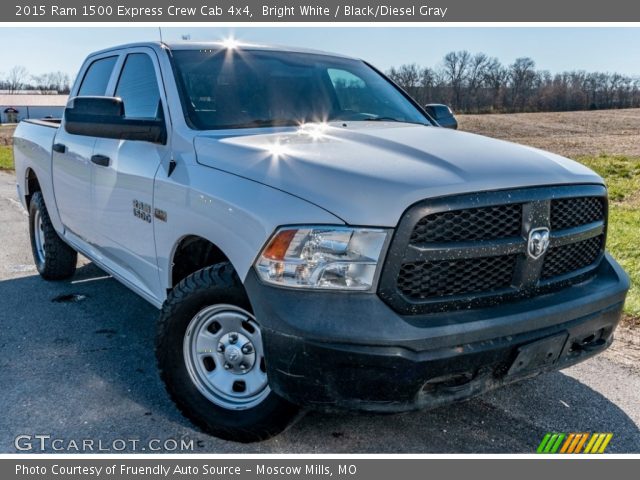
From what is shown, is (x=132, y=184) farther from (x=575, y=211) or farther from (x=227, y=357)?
(x=575, y=211)

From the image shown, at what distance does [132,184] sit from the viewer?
3828 mm

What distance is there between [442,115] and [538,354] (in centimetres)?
250

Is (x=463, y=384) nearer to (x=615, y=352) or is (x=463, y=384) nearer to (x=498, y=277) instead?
(x=498, y=277)

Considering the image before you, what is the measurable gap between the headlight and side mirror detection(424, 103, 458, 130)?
2.42 m

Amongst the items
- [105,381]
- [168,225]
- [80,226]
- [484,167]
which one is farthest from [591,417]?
[80,226]

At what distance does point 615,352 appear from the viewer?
4277 mm

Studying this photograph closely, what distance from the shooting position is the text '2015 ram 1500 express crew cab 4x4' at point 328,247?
2.54m

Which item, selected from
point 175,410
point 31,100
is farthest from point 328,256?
point 31,100

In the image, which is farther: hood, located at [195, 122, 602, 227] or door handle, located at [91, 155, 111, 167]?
door handle, located at [91, 155, 111, 167]

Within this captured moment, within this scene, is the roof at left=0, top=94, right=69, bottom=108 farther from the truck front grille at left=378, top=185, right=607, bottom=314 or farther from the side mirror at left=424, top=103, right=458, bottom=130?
the truck front grille at left=378, top=185, right=607, bottom=314

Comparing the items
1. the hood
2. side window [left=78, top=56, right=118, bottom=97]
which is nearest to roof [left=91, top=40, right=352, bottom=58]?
side window [left=78, top=56, right=118, bottom=97]

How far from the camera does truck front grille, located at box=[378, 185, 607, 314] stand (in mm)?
2551

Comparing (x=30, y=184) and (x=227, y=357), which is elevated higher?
(x=30, y=184)

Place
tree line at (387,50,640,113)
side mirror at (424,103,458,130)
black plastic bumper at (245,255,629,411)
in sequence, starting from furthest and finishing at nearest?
tree line at (387,50,640,113) → side mirror at (424,103,458,130) → black plastic bumper at (245,255,629,411)
